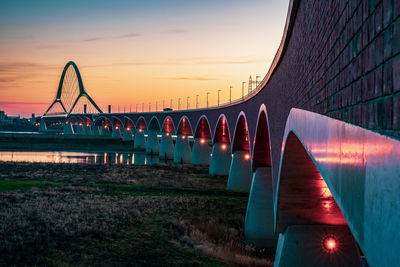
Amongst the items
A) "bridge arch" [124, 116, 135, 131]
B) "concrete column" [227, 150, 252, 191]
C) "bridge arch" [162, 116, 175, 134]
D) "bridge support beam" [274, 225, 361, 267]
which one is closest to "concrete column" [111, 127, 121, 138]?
"bridge arch" [124, 116, 135, 131]

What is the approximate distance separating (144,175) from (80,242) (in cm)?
3482

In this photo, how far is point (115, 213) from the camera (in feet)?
85.4

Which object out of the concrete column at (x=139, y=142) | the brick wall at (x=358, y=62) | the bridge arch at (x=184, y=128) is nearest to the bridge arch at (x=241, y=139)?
the brick wall at (x=358, y=62)

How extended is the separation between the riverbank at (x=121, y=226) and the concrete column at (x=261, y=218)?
2.58ft

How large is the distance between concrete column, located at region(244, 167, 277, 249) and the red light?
9.66 metres

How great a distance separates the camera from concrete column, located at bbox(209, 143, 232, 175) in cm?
5662

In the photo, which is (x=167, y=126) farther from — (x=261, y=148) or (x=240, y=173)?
(x=261, y=148)

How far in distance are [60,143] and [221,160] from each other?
235 ft

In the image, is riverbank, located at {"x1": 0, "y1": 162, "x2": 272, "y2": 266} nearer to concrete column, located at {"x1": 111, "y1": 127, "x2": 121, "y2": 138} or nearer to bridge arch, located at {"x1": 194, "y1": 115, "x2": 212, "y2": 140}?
bridge arch, located at {"x1": 194, "y1": 115, "x2": 212, "y2": 140}

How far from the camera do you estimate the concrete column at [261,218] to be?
78.4ft

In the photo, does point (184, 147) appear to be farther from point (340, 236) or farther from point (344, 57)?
point (344, 57)

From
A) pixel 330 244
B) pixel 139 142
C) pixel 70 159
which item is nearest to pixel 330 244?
pixel 330 244

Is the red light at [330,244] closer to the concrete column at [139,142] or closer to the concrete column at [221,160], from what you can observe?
the concrete column at [221,160]

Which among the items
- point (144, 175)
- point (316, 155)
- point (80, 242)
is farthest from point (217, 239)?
point (144, 175)
